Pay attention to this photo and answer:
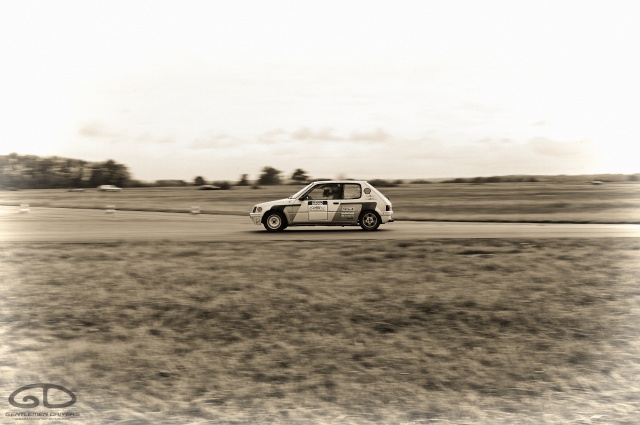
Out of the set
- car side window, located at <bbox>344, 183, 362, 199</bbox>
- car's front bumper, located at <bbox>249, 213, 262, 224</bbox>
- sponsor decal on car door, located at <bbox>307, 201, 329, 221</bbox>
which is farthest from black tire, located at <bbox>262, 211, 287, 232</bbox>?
car side window, located at <bbox>344, 183, 362, 199</bbox>

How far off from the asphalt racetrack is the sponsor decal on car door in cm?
40

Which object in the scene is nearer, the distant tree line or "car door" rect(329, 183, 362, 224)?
the distant tree line

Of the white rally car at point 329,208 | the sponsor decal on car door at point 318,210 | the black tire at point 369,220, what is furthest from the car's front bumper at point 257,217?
the black tire at point 369,220

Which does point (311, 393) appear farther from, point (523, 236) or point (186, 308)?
point (523, 236)

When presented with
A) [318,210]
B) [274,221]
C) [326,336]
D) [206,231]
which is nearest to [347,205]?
[318,210]

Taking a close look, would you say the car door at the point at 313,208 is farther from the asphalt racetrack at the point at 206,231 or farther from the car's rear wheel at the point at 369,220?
the car's rear wheel at the point at 369,220

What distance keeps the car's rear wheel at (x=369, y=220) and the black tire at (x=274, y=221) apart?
1993 millimetres

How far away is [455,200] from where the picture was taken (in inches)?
914

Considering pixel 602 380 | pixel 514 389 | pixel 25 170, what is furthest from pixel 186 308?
pixel 25 170

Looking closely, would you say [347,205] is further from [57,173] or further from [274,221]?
[57,173]

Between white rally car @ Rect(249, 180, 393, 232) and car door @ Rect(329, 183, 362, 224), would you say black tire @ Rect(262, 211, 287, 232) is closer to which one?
white rally car @ Rect(249, 180, 393, 232)

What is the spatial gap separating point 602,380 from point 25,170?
13549mm

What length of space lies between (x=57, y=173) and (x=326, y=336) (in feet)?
28.8

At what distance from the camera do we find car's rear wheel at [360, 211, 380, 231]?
18.8 m
